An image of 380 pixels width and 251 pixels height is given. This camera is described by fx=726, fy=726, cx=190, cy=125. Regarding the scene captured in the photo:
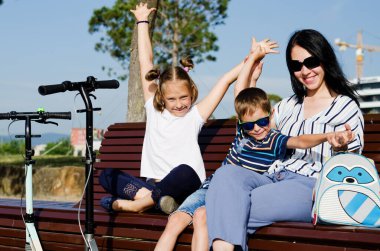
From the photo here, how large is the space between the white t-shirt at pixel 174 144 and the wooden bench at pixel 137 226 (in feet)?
1.17

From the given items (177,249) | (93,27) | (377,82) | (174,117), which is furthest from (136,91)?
(377,82)

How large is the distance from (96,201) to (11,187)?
347 inches

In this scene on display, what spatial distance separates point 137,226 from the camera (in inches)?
166

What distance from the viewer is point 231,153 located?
13.6 feet

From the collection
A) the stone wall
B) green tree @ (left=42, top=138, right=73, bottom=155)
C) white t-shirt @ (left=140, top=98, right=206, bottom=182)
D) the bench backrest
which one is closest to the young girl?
white t-shirt @ (left=140, top=98, right=206, bottom=182)

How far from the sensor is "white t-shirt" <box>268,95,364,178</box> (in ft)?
13.1

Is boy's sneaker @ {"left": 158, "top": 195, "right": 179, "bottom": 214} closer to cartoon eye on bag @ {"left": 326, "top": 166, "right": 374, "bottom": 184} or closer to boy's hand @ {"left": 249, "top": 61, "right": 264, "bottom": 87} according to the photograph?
boy's hand @ {"left": 249, "top": 61, "right": 264, "bottom": 87}

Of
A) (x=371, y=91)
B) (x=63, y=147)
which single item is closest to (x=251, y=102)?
(x=63, y=147)

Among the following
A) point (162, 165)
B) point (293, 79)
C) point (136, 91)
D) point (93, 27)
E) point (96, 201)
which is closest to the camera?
point (293, 79)

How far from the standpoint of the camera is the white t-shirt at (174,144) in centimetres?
465

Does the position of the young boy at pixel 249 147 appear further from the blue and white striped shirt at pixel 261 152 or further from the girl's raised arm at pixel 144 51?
the girl's raised arm at pixel 144 51

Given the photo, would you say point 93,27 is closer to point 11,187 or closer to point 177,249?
point 11,187

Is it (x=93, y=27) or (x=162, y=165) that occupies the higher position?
(x=93, y=27)

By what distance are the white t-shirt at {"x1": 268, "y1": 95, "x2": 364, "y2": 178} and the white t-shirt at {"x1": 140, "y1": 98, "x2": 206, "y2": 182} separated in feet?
2.23
